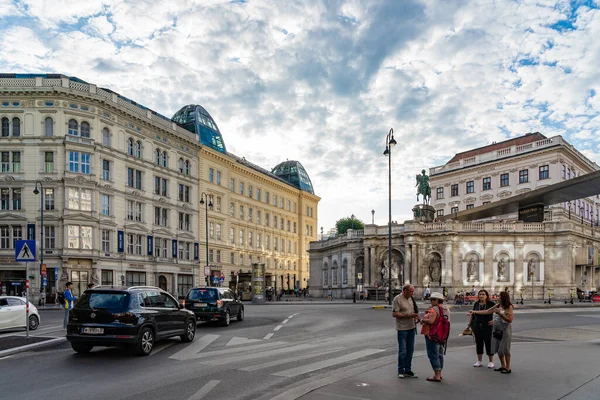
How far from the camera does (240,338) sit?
1666 cm

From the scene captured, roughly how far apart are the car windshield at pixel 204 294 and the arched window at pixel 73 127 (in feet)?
107

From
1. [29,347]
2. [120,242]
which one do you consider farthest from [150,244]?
[29,347]

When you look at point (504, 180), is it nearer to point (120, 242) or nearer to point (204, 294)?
point (120, 242)

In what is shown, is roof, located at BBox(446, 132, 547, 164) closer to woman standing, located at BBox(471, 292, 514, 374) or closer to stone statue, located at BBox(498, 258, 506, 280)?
stone statue, located at BBox(498, 258, 506, 280)

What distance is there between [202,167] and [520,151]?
42.0m

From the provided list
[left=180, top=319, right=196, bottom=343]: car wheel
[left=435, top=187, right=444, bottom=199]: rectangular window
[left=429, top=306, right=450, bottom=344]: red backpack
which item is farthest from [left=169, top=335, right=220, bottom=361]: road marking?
[left=435, top=187, right=444, bottom=199]: rectangular window

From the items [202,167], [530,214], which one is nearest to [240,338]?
[530,214]

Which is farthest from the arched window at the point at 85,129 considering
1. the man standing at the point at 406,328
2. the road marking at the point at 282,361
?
the man standing at the point at 406,328

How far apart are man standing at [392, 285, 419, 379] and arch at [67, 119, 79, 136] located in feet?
147

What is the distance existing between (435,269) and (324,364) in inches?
1765

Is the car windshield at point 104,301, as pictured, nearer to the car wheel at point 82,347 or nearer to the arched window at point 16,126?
the car wheel at point 82,347

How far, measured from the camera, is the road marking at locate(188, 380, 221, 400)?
28.3 ft

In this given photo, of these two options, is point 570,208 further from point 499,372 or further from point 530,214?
point 499,372

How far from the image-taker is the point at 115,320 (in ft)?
40.9
